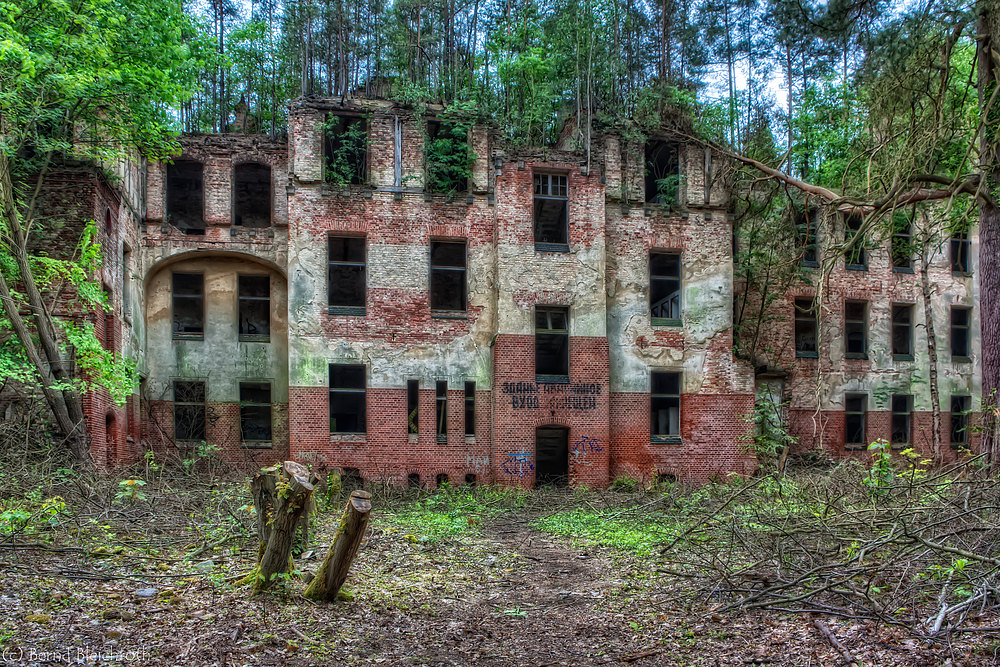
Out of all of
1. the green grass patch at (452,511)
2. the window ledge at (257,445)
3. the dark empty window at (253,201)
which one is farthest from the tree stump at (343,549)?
the dark empty window at (253,201)

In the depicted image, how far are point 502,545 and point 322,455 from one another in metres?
7.90

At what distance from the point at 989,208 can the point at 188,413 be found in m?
18.0

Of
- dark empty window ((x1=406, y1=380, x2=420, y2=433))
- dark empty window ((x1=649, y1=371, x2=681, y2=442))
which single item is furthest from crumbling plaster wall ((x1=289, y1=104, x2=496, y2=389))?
dark empty window ((x1=649, y1=371, x2=681, y2=442))

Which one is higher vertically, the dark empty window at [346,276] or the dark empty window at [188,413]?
the dark empty window at [346,276]

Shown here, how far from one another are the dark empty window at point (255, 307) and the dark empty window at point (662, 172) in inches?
449

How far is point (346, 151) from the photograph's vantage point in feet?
62.0

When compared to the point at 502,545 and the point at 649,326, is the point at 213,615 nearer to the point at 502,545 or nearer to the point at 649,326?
the point at 502,545

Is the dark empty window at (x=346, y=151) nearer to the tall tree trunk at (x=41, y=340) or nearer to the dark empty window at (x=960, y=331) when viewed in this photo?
the tall tree trunk at (x=41, y=340)

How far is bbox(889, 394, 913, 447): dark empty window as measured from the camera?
23281 mm

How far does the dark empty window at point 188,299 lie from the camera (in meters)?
19.6

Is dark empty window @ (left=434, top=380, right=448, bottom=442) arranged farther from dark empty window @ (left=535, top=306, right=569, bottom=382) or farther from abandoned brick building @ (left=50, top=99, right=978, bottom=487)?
dark empty window @ (left=535, top=306, right=569, bottom=382)

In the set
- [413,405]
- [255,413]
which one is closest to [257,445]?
[255,413]

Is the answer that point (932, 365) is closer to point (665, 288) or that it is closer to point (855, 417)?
point (855, 417)

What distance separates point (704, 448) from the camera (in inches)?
773
